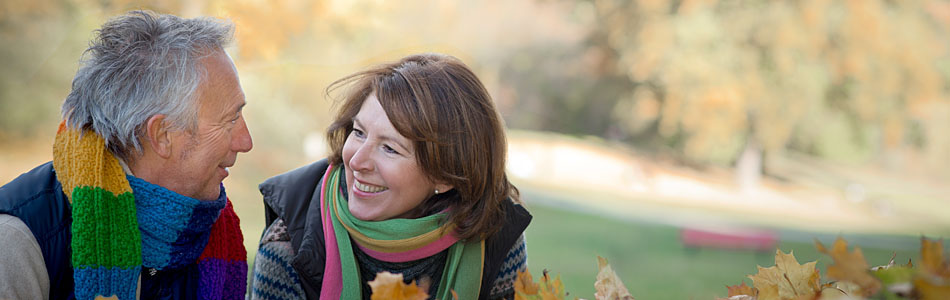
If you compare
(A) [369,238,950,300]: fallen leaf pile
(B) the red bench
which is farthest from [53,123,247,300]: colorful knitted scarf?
(B) the red bench

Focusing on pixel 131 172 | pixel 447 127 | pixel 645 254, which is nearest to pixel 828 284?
pixel 447 127

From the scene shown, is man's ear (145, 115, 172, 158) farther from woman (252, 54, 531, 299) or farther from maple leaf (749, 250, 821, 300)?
maple leaf (749, 250, 821, 300)

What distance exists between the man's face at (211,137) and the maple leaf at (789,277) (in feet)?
4.40

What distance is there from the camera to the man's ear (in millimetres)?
1771

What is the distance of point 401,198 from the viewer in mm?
2102

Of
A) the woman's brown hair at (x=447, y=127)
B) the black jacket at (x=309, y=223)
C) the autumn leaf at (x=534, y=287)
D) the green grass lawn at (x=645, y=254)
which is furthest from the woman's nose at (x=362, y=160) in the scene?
the green grass lawn at (x=645, y=254)

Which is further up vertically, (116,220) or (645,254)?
(116,220)

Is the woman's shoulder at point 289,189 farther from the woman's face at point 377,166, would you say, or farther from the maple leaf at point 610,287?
the maple leaf at point 610,287

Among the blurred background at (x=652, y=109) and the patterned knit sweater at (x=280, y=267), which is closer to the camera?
the patterned knit sweater at (x=280, y=267)

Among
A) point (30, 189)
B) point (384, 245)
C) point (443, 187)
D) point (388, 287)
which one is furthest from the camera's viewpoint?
point (443, 187)

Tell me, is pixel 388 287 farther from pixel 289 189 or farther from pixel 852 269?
pixel 289 189

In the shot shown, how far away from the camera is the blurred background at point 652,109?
7.14 metres

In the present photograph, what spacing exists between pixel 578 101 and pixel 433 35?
8.12ft

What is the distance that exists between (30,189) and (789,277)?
1.53 m
